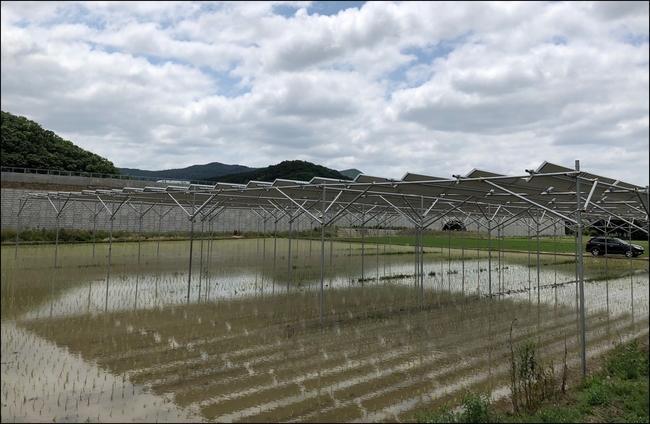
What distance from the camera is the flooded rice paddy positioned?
5664 millimetres

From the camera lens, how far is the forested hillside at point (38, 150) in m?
39.4

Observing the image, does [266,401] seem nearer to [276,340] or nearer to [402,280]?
[276,340]

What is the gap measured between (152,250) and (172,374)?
65.9 feet

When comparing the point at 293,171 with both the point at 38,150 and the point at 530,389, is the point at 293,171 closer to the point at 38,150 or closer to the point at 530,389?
the point at 38,150

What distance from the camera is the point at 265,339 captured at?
8727mm

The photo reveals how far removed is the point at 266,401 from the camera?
576 centimetres

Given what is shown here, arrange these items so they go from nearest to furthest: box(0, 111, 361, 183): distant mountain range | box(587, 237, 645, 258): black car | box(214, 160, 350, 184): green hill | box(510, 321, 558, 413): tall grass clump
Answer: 1. box(510, 321, 558, 413): tall grass clump
2. box(587, 237, 645, 258): black car
3. box(0, 111, 361, 183): distant mountain range
4. box(214, 160, 350, 184): green hill

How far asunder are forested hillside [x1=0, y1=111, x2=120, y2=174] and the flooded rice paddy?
2764 centimetres

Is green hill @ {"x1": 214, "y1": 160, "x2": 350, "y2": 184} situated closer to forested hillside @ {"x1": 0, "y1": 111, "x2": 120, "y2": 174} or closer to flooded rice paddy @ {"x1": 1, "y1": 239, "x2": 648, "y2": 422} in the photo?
forested hillside @ {"x1": 0, "y1": 111, "x2": 120, "y2": 174}

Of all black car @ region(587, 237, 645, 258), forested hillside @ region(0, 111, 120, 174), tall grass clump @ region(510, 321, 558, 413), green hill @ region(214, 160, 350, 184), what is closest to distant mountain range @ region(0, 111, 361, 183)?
forested hillside @ region(0, 111, 120, 174)

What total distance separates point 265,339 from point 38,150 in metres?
42.8

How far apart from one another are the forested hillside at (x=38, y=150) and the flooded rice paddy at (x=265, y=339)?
2764cm

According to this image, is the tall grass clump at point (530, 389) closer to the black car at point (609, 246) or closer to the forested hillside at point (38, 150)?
the black car at point (609, 246)

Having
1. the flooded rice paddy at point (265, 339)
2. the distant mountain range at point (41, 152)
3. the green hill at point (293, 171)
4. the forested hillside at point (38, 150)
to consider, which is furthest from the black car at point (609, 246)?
the green hill at point (293, 171)
